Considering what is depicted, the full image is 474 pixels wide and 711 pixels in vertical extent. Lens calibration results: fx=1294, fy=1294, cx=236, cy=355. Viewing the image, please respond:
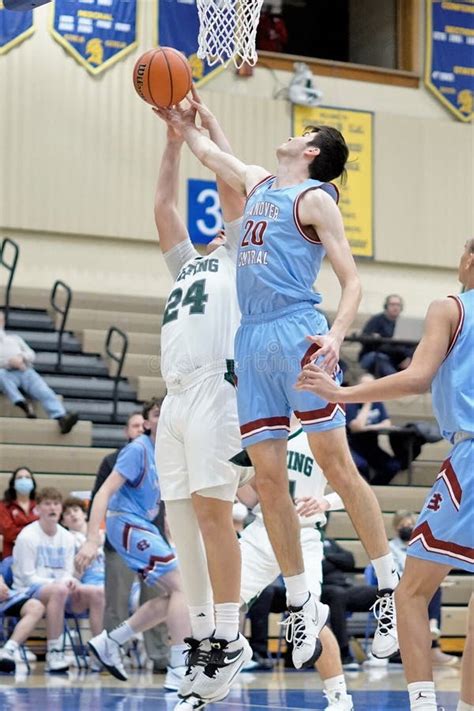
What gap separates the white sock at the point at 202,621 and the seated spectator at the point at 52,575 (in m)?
4.03

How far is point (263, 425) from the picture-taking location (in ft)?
18.6

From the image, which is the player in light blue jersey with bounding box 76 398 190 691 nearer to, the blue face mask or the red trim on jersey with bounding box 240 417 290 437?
the blue face mask

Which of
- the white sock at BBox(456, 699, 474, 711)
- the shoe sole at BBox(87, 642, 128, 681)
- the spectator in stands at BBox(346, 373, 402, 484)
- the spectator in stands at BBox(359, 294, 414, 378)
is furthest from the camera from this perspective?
the spectator in stands at BBox(359, 294, 414, 378)

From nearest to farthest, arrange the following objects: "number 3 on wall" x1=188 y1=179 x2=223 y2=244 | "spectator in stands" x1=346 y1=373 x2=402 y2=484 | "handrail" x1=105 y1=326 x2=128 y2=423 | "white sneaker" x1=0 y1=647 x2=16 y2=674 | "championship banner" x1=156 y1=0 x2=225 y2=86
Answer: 1. "white sneaker" x1=0 y1=647 x2=16 y2=674
2. "spectator in stands" x1=346 y1=373 x2=402 y2=484
3. "handrail" x1=105 y1=326 x2=128 y2=423
4. "championship banner" x1=156 y1=0 x2=225 y2=86
5. "number 3 on wall" x1=188 y1=179 x2=223 y2=244

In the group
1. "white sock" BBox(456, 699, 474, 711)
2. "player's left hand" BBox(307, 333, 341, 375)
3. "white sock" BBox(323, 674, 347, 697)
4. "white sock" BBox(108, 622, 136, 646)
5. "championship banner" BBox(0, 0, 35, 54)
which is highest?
"championship banner" BBox(0, 0, 35, 54)

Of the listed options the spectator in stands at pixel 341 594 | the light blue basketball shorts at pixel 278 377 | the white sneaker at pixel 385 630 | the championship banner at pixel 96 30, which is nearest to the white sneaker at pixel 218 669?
the white sneaker at pixel 385 630

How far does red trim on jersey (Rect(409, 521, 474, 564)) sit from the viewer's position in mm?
4758

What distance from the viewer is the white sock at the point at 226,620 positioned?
236 inches

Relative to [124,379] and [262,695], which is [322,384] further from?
[124,379]

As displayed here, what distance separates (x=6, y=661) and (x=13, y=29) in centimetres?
888

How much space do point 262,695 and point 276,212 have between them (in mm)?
3758

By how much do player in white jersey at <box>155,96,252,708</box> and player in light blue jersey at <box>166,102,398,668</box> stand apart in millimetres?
279

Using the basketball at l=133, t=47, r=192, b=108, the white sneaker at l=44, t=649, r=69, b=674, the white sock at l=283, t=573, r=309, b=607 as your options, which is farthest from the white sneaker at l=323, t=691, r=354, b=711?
the white sneaker at l=44, t=649, r=69, b=674

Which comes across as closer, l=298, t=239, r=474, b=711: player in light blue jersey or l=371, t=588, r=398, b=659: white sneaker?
l=298, t=239, r=474, b=711: player in light blue jersey
